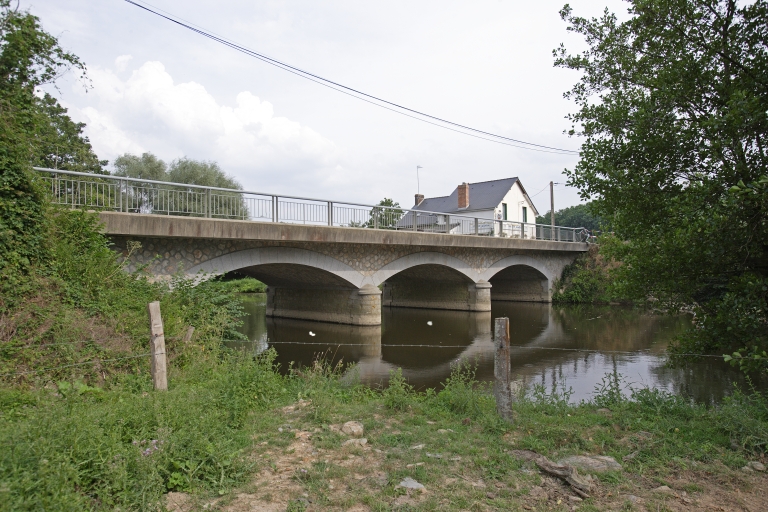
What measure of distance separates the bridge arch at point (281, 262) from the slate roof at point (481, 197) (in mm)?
19601

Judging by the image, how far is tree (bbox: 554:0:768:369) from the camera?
496cm

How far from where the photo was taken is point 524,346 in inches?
519

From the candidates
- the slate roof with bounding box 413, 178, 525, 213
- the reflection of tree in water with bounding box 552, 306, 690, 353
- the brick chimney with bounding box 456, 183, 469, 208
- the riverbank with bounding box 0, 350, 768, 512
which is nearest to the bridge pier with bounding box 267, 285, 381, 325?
the reflection of tree in water with bounding box 552, 306, 690, 353

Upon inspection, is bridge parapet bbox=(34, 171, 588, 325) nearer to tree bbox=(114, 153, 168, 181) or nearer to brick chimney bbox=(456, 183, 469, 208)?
brick chimney bbox=(456, 183, 469, 208)

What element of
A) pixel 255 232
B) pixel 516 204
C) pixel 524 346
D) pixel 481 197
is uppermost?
pixel 481 197

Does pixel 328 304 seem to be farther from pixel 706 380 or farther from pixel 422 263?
pixel 706 380

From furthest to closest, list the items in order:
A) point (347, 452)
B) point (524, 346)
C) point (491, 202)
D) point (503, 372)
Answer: point (491, 202) < point (524, 346) < point (503, 372) < point (347, 452)

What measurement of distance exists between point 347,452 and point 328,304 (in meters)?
12.8

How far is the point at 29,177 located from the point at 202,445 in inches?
187

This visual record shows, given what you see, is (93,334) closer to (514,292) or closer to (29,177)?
(29,177)

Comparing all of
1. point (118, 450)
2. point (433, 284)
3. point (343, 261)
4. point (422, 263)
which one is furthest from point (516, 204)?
point (118, 450)

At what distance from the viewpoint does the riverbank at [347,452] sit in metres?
2.94

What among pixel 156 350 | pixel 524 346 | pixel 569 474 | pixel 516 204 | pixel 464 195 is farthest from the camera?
pixel 516 204

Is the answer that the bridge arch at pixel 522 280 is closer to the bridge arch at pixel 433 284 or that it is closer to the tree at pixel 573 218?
the bridge arch at pixel 433 284
